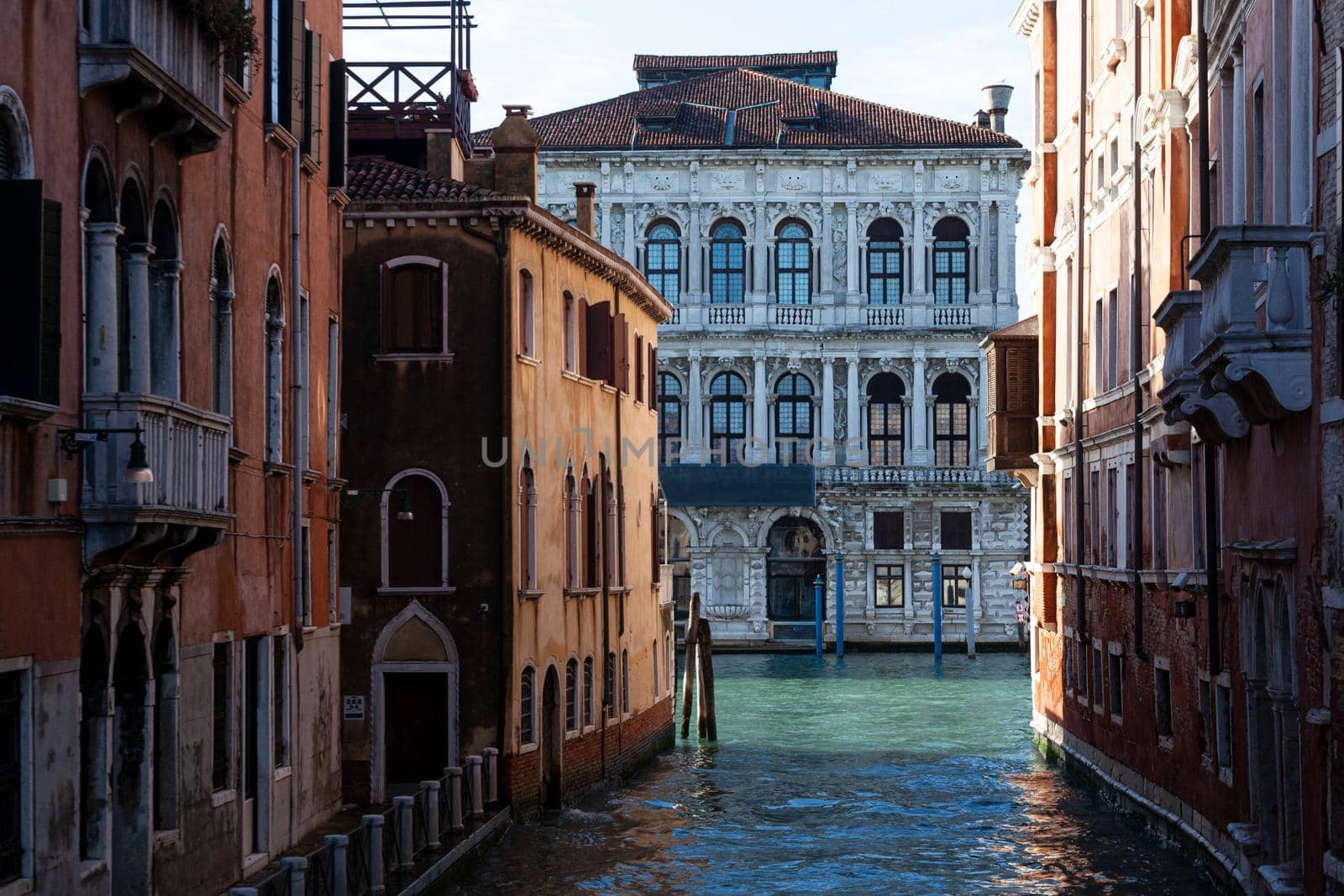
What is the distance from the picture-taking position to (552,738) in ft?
73.6

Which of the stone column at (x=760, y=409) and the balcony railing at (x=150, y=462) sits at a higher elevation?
the stone column at (x=760, y=409)

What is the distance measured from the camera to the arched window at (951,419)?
5572cm

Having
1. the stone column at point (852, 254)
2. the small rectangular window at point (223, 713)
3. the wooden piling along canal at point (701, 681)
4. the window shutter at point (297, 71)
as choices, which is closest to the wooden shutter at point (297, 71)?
the window shutter at point (297, 71)

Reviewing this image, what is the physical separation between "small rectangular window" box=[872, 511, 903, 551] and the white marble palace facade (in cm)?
5

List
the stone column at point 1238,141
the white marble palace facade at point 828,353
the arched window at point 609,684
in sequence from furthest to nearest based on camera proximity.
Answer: the white marble palace facade at point 828,353 → the arched window at point 609,684 → the stone column at point 1238,141

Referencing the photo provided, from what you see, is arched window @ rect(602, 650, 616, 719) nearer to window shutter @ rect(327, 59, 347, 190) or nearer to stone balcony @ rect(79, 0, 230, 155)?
window shutter @ rect(327, 59, 347, 190)

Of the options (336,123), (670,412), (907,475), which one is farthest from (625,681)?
(670,412)

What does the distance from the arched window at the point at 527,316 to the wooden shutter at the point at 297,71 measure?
5.20 m

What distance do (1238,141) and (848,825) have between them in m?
10.7

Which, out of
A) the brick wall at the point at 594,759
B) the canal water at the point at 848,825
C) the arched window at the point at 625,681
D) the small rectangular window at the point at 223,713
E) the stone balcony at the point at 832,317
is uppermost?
the stone balcony at the point at 832,317

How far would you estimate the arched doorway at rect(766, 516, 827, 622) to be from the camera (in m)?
55.7

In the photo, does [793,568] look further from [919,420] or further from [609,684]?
[609,684]

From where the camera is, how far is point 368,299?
21.1 m

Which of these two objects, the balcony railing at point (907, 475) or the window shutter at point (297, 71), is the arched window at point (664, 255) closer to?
the balcony railing at point (907, 475)
